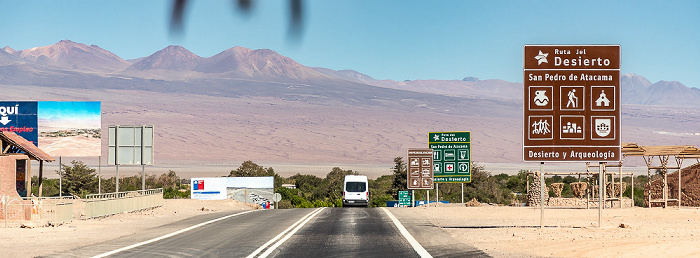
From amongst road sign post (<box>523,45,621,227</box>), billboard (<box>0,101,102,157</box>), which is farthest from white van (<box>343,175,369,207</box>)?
road sign post (<box>523,45,621,227</box>)

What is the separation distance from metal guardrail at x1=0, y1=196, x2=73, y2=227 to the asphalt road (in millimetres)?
4674

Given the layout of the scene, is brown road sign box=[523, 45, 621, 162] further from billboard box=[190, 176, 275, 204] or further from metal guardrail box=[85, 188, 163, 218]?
billboard box=[190, 176, 275, 204]

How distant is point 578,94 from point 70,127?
3994cm

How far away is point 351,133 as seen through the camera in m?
200

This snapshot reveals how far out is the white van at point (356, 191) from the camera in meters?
52.7

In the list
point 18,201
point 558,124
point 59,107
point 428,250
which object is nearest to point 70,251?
point 428,250

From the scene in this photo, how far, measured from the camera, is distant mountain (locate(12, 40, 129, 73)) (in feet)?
20.5

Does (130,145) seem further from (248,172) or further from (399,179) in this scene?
(248,172)

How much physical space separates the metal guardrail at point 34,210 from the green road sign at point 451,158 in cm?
2933

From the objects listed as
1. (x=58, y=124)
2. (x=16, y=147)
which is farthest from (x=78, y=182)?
(x=16, y=147)

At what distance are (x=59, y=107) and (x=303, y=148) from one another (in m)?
133

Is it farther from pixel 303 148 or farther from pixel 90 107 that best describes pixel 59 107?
pixel 303 148

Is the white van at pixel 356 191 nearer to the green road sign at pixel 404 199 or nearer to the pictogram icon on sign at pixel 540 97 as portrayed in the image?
the green road sign at pixel 404 199

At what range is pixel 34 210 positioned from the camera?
2623 centimetres
